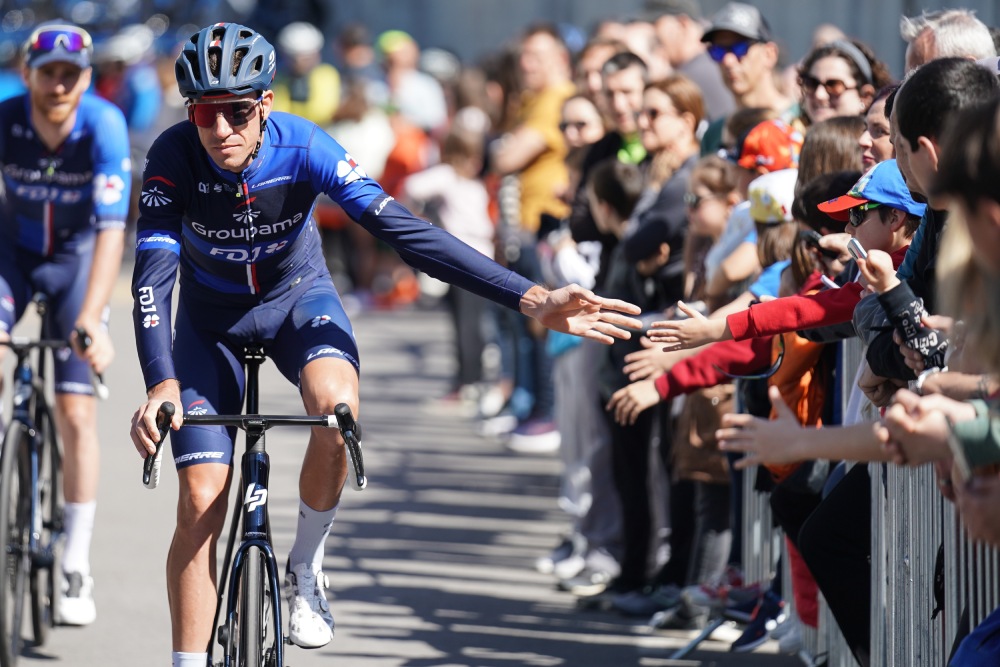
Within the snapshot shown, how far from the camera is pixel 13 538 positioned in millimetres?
6590

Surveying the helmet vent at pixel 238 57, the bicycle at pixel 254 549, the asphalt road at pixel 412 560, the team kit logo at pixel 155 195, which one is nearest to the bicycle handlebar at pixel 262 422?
the bicycle at pixel 254 549

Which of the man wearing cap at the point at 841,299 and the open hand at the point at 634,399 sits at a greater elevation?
the man wearing cap at the point at 841,299

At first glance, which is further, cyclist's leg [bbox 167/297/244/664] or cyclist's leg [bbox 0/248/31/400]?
cyclist's leg [bbox 0/248/31/400]

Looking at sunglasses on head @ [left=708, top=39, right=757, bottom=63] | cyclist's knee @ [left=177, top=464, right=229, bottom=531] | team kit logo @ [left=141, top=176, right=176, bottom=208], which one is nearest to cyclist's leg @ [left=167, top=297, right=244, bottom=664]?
cyclist's knee @ [left=177, top=464, right=229, bottom=531]

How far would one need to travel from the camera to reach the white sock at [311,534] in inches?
207

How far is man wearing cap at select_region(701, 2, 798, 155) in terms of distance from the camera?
7805 mm

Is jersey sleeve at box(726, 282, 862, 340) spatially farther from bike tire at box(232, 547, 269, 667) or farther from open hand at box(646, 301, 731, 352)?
bike tire at box(232, 547, 269, 667)

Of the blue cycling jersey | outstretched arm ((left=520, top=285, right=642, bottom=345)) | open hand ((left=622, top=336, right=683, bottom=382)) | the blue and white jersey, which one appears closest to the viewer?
outstretched arm ((left=520, top=285, right=642, bottom=345))

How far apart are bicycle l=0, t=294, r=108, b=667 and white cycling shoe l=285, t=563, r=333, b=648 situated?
1531mm

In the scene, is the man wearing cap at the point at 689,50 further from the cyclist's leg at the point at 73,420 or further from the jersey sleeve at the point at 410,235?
the jersey sleeve at the point at 410,235

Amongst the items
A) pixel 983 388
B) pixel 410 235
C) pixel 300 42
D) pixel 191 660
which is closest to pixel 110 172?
pixel 410 235

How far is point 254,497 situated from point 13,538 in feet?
6.99

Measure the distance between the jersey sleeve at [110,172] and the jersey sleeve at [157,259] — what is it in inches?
76.2

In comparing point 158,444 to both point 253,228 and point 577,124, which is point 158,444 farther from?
point 577,124
